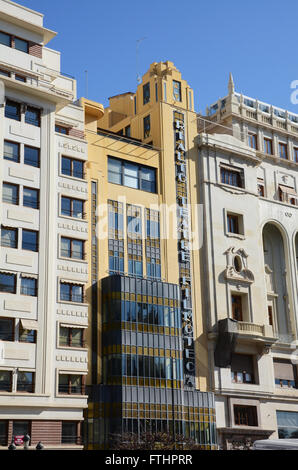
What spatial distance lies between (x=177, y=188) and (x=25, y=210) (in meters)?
17.3

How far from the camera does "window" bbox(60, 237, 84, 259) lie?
48.3 m

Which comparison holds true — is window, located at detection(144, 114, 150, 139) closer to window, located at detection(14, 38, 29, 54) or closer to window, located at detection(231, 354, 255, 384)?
window, located at detection(14, 38, 29, 54)

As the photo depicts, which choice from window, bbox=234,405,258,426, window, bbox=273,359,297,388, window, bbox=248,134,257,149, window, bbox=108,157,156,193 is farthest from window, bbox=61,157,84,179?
window, bbox=273,359,297,388

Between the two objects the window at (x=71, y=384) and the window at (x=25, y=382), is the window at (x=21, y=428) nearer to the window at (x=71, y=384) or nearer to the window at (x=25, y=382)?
the window at (x=25, y=382)

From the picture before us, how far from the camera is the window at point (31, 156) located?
47844 mm

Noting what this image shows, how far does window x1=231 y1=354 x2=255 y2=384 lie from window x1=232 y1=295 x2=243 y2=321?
3.46 meters

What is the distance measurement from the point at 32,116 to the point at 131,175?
37.0 feet

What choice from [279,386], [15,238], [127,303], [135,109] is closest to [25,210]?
[15,238]

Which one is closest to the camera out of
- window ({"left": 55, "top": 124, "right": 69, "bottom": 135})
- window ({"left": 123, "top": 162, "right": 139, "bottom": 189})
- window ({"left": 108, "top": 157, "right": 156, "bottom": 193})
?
window ({"left": 55, "top": 124, "right": 69, "bottom": 135})

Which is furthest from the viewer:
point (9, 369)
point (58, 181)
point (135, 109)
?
point (135, 109)

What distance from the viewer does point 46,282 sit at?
45.9 meters

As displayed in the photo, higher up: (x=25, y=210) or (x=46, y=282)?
(x=25, y=210)

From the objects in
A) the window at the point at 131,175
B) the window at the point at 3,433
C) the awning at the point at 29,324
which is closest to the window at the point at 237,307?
the window at the point at 131,175
